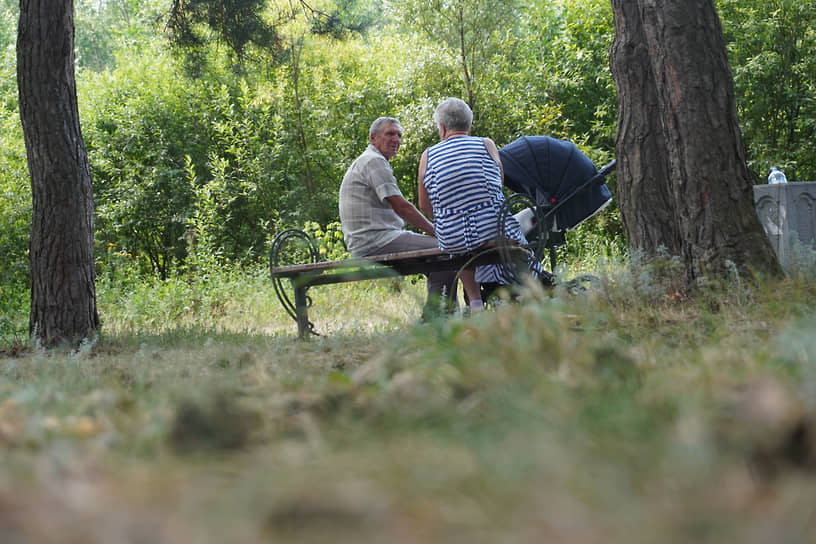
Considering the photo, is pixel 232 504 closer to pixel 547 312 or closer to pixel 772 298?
pixel 547 312

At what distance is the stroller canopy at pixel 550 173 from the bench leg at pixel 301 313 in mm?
2301

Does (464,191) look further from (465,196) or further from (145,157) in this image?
(145,157)

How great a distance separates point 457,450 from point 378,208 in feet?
15.1

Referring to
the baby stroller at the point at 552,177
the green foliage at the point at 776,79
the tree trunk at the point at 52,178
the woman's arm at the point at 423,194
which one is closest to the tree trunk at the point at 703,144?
the woman's arm at the point at 423,194

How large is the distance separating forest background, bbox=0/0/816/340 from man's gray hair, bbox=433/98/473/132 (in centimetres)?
711

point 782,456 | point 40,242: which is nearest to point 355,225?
point 40,242

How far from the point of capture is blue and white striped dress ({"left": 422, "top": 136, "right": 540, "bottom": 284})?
16.5 feet

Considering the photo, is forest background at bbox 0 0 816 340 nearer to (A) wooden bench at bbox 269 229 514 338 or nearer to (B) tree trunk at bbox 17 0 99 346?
(B) tree trunk at bbox 17 0 99 346

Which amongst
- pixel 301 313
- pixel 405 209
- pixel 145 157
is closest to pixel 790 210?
pixel 405 209

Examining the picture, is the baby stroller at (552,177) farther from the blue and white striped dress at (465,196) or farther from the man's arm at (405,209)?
the blue and white striped dress at (465,196)

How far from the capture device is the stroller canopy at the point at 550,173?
22.4 feet

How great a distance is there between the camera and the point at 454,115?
17.7 feet

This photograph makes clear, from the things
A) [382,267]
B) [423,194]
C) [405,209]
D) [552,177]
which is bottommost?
[382,267]

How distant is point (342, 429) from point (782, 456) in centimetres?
80
